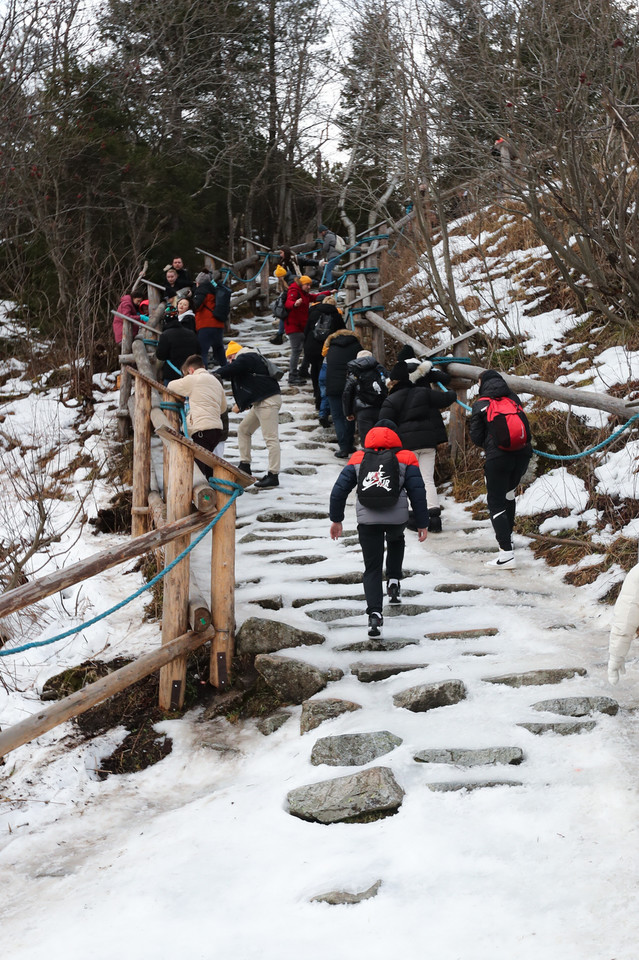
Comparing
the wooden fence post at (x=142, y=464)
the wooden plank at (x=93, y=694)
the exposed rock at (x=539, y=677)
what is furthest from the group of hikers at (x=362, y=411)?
the wooden plank at (x=93, y=694)

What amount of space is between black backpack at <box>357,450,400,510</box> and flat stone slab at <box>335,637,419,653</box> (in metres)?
0.88

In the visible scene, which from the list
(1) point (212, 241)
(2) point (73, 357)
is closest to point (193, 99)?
(1) point (212, 241)

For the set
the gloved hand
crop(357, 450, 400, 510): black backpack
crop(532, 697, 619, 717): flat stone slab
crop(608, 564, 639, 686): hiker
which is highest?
crop(357, 450, 400, 510): black backpack

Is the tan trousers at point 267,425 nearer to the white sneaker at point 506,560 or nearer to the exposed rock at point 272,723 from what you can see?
the white sneaker at point 506,560

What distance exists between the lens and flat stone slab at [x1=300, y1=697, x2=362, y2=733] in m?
4.62

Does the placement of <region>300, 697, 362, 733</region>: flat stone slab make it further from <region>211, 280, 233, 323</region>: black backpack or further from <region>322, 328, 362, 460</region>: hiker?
<region>211, 280, 233, 323</region>: black backpack

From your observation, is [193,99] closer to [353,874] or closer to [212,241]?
[212,241]

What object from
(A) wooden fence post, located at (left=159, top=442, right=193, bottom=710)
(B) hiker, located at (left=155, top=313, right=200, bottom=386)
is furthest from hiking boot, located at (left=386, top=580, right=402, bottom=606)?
(B) hiker, located at (left=155, top=313, right=200, bottom=386)

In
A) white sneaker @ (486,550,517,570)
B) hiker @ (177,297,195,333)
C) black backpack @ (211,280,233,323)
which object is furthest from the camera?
black backpack @ (211,280,233,323)

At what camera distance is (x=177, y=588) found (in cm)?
524

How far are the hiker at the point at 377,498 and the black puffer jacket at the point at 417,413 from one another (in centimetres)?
189

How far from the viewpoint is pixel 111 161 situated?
14148 mm

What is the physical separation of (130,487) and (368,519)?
4769mm

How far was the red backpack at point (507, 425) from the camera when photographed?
636 centimetres
